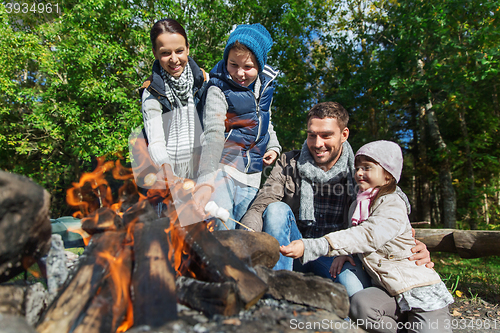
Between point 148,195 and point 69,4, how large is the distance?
32.6 ft

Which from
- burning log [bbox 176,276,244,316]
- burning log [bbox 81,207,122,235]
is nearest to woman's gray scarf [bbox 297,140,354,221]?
burning log [bbox 176,276,244,316]

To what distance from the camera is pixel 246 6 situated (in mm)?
9148

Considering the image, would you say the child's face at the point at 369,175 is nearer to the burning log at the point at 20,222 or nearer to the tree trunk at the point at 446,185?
the burning log at the point at 20,222

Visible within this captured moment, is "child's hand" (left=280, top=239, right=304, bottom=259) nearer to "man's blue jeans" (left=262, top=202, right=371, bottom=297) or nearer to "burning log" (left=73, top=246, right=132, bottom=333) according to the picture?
"man's blue jeans" (left=262, top=202, right=371, bottom=297)

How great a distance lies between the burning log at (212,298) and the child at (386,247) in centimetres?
73

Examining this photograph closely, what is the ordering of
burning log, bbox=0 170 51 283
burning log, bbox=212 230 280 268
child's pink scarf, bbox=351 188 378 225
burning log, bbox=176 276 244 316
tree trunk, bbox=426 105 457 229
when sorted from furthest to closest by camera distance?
tree trunk, bbox=426 105 457 229 → child's pink scarf, bbox=351 188 378 225 → burning log, bbox=212 230 280 268 → burning log, bbox=176 276 244 316 → burning log, bbox=0 170 51 283

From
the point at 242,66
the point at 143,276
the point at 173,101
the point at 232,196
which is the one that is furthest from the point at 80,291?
the point at 242,66

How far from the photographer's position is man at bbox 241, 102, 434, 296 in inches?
101

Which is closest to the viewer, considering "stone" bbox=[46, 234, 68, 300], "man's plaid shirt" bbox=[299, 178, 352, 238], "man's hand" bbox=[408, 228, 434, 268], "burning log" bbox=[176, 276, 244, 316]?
"burning log" bbox=[176, 276, 244, 316]

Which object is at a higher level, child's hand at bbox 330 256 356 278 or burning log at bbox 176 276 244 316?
burning log at bbox 176 276 244 316

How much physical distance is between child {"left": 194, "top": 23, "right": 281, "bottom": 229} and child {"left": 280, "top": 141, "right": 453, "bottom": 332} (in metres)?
0.87

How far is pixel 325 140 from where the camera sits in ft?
8.73

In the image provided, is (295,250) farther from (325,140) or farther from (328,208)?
(325,140)

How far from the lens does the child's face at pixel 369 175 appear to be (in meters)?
2.31
